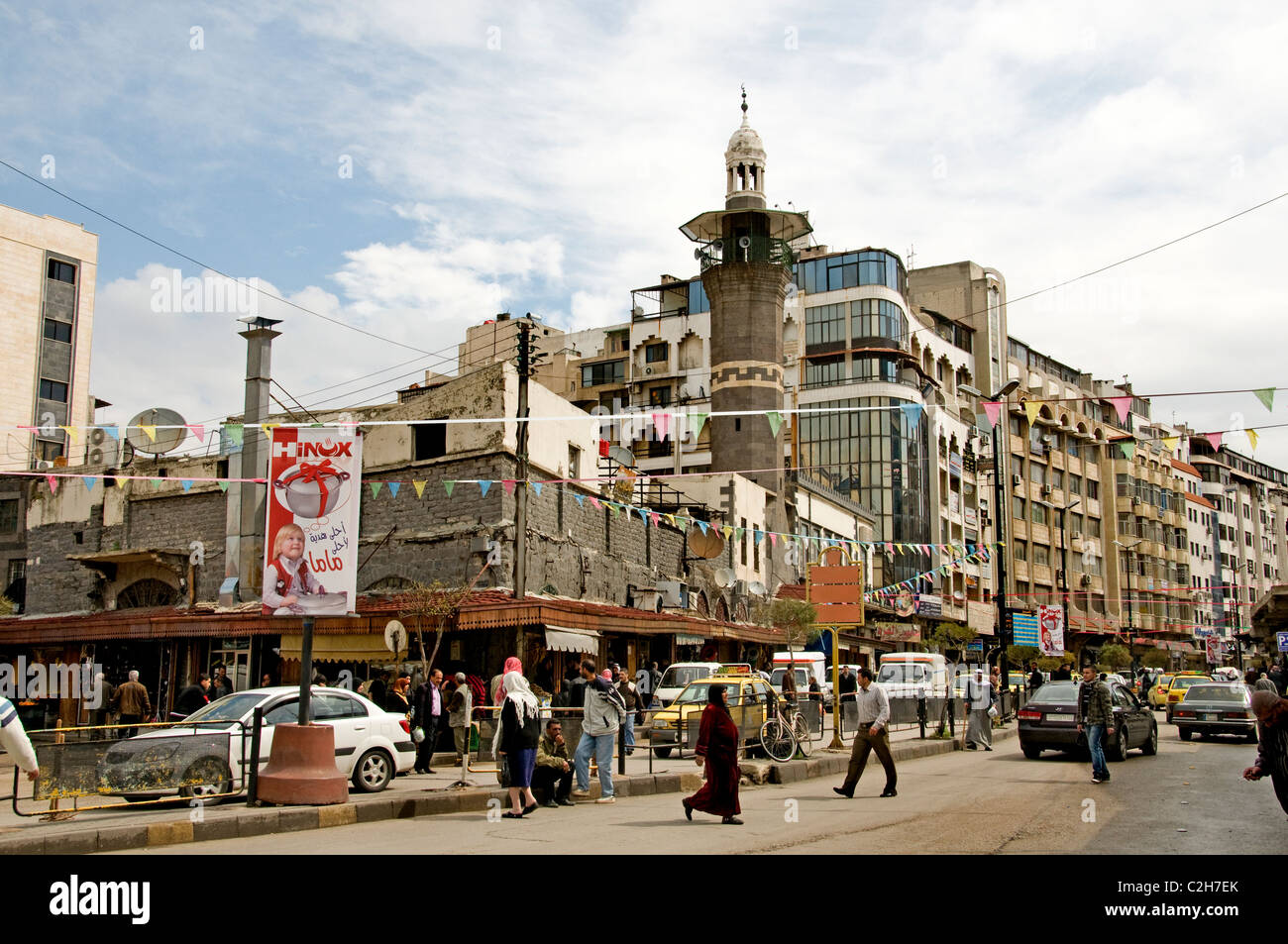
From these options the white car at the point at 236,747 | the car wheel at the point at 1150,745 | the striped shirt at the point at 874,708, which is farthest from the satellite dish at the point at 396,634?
the car wheel at the point at 1150,745

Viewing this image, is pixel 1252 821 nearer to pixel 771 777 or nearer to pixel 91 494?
pixel 771 777

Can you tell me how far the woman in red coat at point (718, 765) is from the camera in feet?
37.4

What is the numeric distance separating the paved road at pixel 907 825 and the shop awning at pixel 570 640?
353 inches

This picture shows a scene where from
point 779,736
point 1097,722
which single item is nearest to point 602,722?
point 779,736

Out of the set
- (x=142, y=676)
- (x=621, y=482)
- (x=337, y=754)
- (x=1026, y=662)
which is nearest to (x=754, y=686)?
(x=337, y=754)

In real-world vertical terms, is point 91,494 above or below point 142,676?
above

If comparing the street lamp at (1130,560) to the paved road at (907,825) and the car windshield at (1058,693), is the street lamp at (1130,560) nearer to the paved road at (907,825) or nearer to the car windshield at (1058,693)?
the car windshield at (1058,693)

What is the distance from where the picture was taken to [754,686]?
742 inches

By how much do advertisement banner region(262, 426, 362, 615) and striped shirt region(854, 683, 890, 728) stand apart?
669 centimetres

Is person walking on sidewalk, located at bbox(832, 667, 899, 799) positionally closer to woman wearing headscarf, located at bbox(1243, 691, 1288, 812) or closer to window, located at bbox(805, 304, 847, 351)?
woman wearing headscarf, located at bbox(1243, 691, 1288, 812)

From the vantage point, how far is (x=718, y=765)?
11.5m

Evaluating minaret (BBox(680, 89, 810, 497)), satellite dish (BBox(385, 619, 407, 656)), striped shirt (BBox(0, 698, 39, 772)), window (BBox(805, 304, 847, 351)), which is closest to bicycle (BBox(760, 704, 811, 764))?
satellite dish (BBox(385, 619, 407, 656))

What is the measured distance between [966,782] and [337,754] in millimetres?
8714
